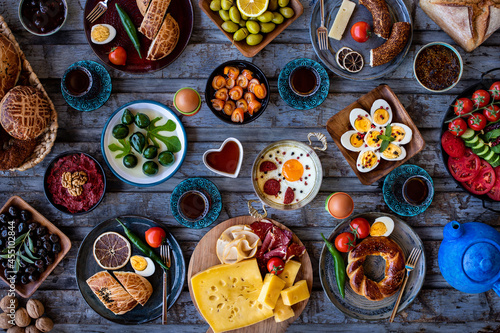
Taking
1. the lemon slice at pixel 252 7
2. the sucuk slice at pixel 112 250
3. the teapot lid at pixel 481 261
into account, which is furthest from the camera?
the sucuk slice at pixel 112 250

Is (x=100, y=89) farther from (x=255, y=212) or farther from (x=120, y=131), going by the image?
(x=255, y=212)

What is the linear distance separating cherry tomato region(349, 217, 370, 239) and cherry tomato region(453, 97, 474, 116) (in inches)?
38.0

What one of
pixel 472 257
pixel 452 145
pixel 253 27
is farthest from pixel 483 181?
pixel 253 27

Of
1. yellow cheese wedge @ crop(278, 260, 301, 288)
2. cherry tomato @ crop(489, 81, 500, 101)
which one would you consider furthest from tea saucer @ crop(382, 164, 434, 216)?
yellow cheese wedge @ crop(278, 260, 301, 288)

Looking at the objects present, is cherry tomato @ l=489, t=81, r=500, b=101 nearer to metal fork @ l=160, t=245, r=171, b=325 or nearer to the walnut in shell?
metal fork @ l=160, t=245, r=171, b=325

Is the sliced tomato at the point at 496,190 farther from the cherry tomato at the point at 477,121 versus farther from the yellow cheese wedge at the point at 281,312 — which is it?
the yellow cheese wedge at the point at 281,312

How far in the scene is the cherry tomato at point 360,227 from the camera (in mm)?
2262

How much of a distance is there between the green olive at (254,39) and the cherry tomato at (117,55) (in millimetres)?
850

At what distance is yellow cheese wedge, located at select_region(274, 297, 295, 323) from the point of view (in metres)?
2.20

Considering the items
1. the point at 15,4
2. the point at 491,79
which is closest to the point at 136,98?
the point at 15,4

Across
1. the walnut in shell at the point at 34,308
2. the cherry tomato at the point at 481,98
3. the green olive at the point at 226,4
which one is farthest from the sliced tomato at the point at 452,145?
the walnut in shell at the point at 34,308

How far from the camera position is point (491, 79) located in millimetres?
2344

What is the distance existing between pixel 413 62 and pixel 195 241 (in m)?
2.00

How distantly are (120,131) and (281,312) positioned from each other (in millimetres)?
1614
